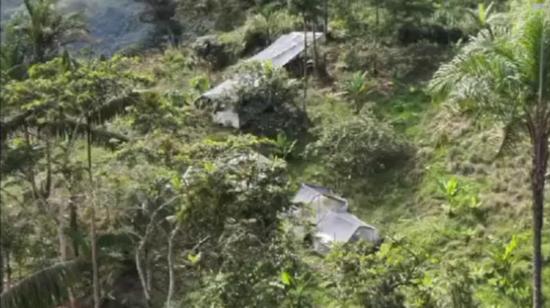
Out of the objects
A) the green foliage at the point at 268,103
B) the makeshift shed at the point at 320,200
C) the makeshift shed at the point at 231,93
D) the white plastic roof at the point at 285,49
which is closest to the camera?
the makeshift shed at the point at 320,200

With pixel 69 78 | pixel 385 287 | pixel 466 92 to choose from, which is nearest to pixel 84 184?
pixel 69 78

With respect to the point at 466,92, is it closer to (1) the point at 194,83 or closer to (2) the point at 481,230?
(2) the point at 481,230

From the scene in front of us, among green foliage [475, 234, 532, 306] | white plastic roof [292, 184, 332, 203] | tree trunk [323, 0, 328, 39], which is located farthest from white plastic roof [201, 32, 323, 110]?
green foliage [475, 234, 532, 306]

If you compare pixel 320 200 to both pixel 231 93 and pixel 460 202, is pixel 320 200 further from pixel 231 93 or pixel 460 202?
pixel 231 93

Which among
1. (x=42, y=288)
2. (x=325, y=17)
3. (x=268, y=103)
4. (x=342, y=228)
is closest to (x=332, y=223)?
(x=342, y=228)

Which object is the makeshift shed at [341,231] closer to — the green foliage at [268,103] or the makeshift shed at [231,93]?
the green foliage at [268,103]

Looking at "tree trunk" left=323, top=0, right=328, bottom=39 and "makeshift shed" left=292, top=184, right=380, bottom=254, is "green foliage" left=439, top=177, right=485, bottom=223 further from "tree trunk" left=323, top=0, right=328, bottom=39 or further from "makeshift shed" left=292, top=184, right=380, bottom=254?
"tree trunk" left=323, top=0, right=328, bottom=39

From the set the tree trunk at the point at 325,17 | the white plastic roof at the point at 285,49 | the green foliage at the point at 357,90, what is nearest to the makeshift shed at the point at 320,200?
the green foliage at the point at 357,90
